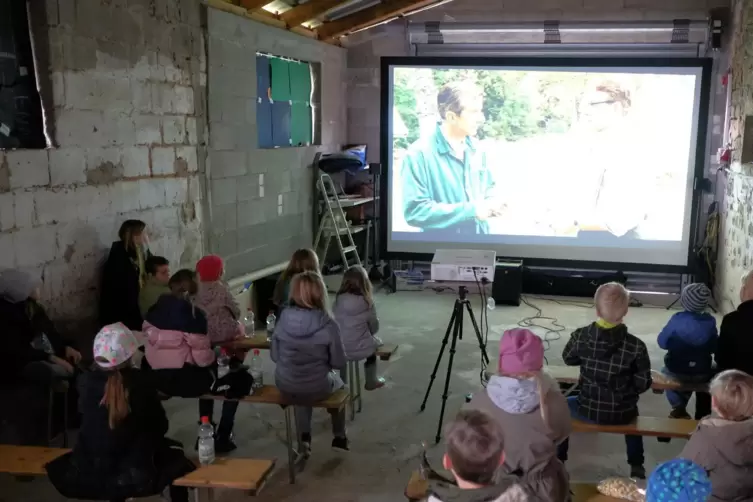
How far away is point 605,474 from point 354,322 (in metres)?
1.54

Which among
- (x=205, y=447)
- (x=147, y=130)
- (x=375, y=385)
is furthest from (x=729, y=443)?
(x=147, y=130)

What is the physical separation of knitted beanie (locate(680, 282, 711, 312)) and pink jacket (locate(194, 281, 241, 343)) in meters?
2.53

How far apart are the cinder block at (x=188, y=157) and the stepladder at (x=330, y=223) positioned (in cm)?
216

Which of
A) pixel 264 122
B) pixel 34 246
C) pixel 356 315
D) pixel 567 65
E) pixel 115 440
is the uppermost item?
pixel 567 65

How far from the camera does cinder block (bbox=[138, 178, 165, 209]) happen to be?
15.3 ft

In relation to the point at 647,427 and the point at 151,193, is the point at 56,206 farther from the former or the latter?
the point at 647,427

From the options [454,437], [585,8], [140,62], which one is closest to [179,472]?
[454,437]

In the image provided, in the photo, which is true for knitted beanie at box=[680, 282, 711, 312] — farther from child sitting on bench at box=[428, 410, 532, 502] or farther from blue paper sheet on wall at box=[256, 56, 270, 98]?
blue paper sheet on wall at box=[256, 56, 270, 98]

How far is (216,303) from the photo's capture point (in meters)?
4.05

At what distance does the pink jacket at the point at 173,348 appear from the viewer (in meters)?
3.46

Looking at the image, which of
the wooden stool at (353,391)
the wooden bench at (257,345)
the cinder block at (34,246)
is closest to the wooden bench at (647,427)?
the wooden bench at (257,345)

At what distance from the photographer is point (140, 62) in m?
4.56

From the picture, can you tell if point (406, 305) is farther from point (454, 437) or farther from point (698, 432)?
point (454, 437)

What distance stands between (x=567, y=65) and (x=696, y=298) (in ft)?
12.6
